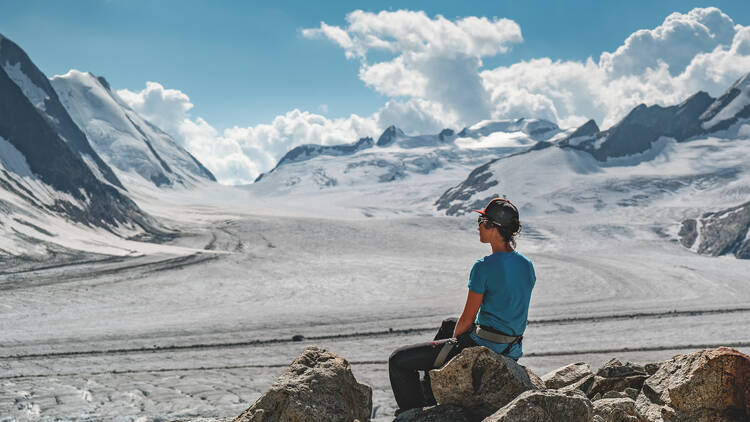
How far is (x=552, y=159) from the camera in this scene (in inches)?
4454

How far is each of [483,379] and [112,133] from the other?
16737 cm

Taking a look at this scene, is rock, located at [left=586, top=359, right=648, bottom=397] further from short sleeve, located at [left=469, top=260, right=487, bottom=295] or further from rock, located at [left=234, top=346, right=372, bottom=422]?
rock, located at [left=234, top=346, right=372, bottom=422]

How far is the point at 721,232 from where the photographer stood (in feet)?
186

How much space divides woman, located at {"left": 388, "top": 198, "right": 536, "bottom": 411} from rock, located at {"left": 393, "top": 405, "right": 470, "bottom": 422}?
27cm

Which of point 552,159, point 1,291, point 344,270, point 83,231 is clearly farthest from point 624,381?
point 552,159

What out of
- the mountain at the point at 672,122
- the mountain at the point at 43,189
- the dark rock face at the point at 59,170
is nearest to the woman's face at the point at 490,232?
the mountain at the point at 43,189

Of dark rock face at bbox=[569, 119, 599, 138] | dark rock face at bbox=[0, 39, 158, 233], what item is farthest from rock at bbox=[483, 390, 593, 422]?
dark rock face at bbox=[569, 119, 599, 138]

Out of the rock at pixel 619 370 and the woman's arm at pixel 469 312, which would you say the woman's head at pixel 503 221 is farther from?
the rock at pixel 619 370

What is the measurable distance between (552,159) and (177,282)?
98.0m

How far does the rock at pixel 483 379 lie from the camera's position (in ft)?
14.7

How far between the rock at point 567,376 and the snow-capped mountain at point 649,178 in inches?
2245

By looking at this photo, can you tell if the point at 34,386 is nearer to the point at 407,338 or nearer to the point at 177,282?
the point at 407,338

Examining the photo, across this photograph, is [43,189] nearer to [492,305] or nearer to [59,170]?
[59,170]

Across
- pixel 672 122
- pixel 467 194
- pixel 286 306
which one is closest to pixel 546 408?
pixel 286 306
